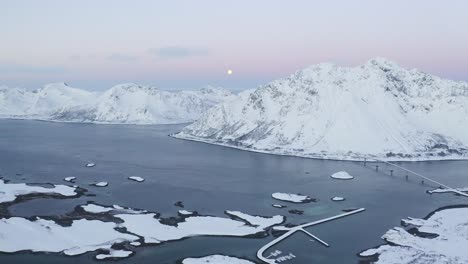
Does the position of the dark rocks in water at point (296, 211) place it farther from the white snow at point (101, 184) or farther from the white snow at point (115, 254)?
the white snow at point (101, 184)

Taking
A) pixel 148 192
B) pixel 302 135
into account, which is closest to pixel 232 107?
pixel 302 135

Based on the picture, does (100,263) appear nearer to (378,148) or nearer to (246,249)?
(246,249)

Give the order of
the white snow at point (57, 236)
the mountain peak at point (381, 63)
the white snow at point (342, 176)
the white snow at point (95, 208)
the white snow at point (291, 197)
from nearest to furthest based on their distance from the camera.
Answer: the white snow at point (57, 236)
the white snow at point (95, 208)
the white snow at point (291, 197)
the white snow at point (342, 176)
the mountain peak at point (381, 63)

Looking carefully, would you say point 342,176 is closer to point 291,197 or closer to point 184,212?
point 291,197

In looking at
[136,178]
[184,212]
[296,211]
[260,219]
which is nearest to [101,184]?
[136,178]

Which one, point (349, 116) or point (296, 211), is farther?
point (349, 116)

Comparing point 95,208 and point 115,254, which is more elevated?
point 95,208

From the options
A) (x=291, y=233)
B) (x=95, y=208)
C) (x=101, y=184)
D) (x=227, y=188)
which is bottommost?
(x=291, y=233)

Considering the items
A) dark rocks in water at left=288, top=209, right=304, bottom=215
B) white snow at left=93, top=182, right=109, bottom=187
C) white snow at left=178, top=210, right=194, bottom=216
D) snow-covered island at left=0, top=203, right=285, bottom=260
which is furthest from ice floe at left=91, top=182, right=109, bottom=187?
dark rocks in water at left=288, top=209, right=304, bottom=215

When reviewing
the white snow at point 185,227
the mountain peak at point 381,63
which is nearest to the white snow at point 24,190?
the white snow at point 185,227
